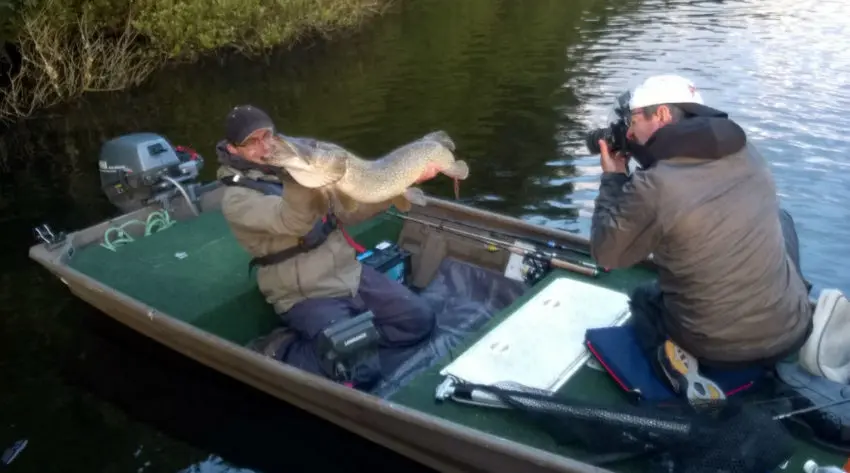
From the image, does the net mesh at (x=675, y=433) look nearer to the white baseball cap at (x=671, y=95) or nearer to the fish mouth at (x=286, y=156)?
the white baseball cap at (x=671, y=95)

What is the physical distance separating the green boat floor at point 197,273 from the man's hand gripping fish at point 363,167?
1559 millimetres

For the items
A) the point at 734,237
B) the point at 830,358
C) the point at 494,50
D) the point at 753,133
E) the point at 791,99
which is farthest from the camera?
the point at 494,50

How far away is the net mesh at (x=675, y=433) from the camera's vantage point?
3525 millimetres

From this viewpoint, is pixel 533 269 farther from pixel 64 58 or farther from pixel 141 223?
pixel 64 58

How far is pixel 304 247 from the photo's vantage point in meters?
4.95

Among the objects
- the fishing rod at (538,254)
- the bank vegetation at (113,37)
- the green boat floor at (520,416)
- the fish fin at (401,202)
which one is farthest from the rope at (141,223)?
the bank vegetation at (113,37)

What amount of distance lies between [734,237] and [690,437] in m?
0.99

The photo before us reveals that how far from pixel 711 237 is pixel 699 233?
0.06m

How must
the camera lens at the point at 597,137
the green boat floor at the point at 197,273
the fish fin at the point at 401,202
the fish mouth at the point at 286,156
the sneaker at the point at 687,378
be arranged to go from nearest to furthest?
the fish mouth at the point at 286,156 → the sneaker at the point at 687,378 → the camera lens at the point at 597,137 → the fish fin at the point at 401,202 → the green boat floor at the point at 197,273

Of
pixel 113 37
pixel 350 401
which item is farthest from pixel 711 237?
pixel 113 37

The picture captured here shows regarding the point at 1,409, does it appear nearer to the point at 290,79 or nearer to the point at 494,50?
the point at 290,79

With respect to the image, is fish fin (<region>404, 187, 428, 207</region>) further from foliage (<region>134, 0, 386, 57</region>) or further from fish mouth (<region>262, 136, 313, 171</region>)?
foliage (<region>134, 0, 386, 57</region>)

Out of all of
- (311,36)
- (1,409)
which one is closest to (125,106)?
(311,36)

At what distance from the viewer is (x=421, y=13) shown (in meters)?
23.1
